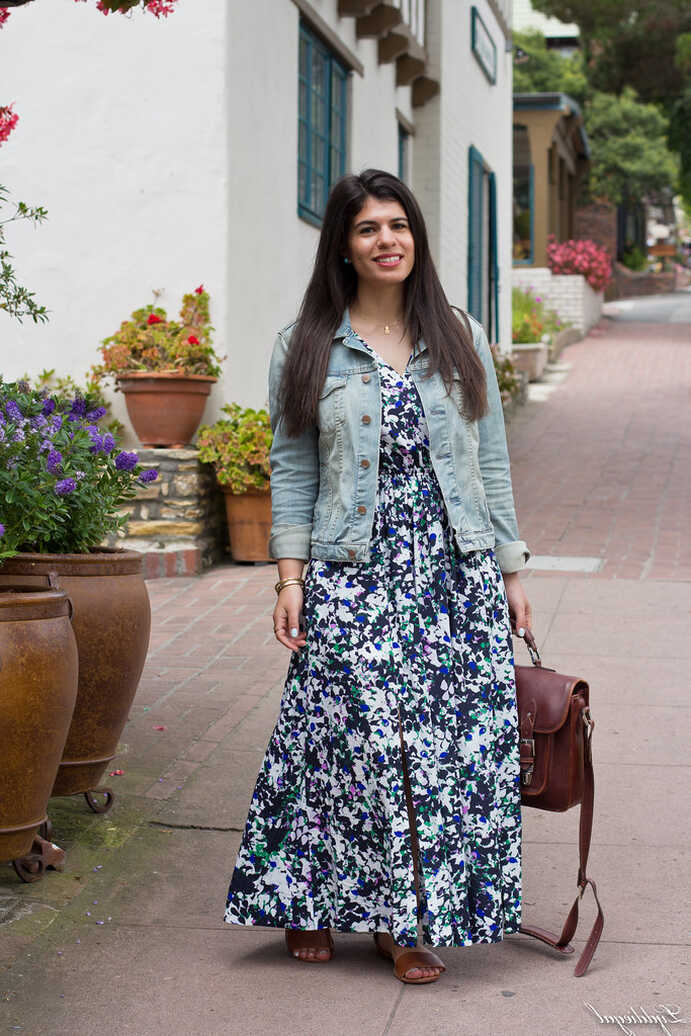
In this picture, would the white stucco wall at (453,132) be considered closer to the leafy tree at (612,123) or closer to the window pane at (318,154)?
the window pane at (318,154)

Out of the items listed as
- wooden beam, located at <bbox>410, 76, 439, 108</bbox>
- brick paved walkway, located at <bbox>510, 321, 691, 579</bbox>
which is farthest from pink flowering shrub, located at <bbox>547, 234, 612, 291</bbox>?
wooden beam, located at <bbox>410, 76, 439, 108</bbox>

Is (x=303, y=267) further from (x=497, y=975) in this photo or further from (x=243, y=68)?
(x=497, y=975)

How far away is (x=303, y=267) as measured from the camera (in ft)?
34.1

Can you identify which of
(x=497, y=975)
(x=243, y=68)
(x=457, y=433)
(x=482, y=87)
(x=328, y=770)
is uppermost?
(x=482, y=87)

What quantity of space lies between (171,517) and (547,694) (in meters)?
5.56

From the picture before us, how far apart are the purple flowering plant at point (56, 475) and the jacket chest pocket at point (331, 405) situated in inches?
32.6

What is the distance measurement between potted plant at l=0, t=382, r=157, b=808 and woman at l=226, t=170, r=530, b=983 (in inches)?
32.5

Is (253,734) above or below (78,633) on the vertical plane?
below

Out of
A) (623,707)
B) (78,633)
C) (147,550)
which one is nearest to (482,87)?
(147,550)

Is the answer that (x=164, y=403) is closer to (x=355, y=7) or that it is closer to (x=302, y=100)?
(x=302, y=100)

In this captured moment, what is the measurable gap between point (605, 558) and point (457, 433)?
228 inches

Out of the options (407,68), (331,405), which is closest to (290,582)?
(331,405)

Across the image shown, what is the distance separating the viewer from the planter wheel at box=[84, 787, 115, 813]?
441 centimetres

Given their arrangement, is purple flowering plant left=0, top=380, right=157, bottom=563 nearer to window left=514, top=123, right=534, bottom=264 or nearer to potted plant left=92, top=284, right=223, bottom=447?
potted plant left=92, top=284, right=223, bottom=447
